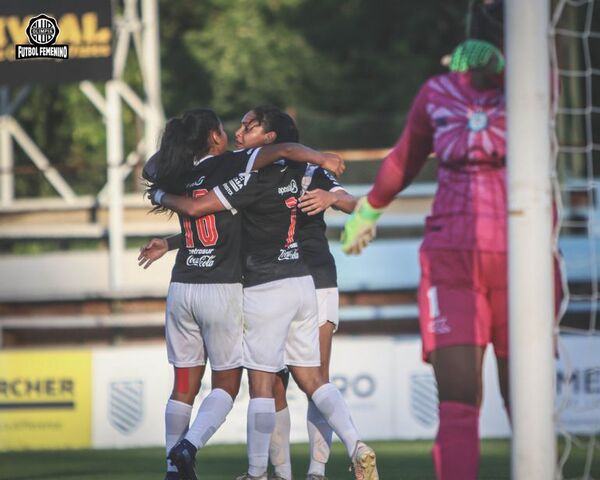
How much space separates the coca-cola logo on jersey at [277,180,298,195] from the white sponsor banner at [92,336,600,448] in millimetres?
5181

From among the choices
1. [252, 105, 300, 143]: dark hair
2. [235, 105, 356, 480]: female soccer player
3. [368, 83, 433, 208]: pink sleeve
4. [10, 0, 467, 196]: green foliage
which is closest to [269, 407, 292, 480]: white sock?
[235, 105, 356, 480]: female soccer player

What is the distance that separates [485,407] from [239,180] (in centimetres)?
581

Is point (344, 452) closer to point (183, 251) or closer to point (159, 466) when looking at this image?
point (159, 466)

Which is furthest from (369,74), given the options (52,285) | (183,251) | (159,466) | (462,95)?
(462,95)

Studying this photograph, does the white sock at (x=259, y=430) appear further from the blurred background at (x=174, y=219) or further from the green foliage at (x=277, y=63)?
the green foliage at (x=277, y=63)

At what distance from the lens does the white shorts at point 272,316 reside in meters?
6.71

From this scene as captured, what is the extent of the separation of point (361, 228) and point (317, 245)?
2252 millimetres

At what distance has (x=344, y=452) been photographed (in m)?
10.5

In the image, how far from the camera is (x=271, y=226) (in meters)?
6.82

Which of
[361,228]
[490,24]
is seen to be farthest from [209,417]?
[490,24]

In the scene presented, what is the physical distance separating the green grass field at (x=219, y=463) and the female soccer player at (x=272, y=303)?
1.51m

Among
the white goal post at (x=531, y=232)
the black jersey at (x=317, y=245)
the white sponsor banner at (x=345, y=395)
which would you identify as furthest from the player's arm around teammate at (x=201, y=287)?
the white sponsor banner at (x=345, y=395)

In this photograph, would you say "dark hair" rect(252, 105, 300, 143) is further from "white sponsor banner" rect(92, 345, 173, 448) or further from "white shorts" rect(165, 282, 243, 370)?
"white sponsor banner" rect(92, 345, 173, 448)

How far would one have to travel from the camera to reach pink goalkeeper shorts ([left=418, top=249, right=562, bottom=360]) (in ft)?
15.9
